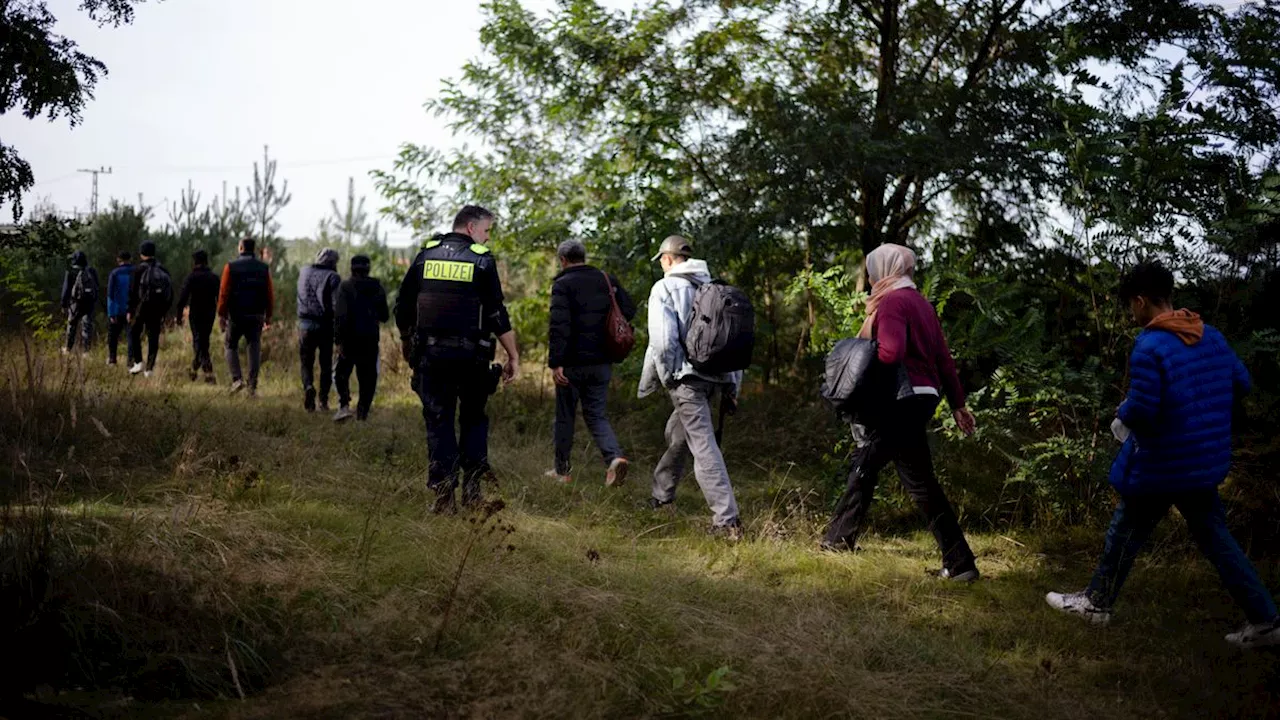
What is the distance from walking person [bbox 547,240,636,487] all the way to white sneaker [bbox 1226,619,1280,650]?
165 inches

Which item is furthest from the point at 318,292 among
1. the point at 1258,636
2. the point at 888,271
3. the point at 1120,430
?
the point at 1258,636

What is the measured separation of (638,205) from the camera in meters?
11.0

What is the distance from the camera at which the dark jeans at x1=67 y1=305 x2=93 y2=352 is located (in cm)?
1492

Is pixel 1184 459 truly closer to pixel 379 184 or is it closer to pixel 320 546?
pixel 320 546

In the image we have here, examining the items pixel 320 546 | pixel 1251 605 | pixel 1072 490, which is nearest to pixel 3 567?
pixel 320 546

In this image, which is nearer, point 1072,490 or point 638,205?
point 1072,490

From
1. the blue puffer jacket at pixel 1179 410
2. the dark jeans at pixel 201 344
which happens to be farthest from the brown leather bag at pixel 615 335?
the dark jeans at pixel 201 344

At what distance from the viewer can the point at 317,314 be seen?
37.0ft

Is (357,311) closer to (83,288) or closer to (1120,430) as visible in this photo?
(83,288)

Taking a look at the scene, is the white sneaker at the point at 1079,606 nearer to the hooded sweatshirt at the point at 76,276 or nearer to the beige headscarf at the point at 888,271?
the beige headscarf at the point at 888,271

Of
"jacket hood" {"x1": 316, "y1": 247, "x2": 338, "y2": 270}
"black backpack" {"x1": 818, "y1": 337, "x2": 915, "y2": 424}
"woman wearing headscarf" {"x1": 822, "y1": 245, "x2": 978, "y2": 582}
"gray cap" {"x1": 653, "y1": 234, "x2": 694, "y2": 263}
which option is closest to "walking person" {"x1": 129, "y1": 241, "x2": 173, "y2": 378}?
"jacket hood" {"x1": 316, "y1": 247, "x2": 338, "y2": 270}

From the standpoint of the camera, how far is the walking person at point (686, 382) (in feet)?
22.9

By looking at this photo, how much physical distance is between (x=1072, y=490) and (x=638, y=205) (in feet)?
17.2

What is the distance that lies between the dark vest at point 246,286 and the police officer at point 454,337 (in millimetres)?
5910
